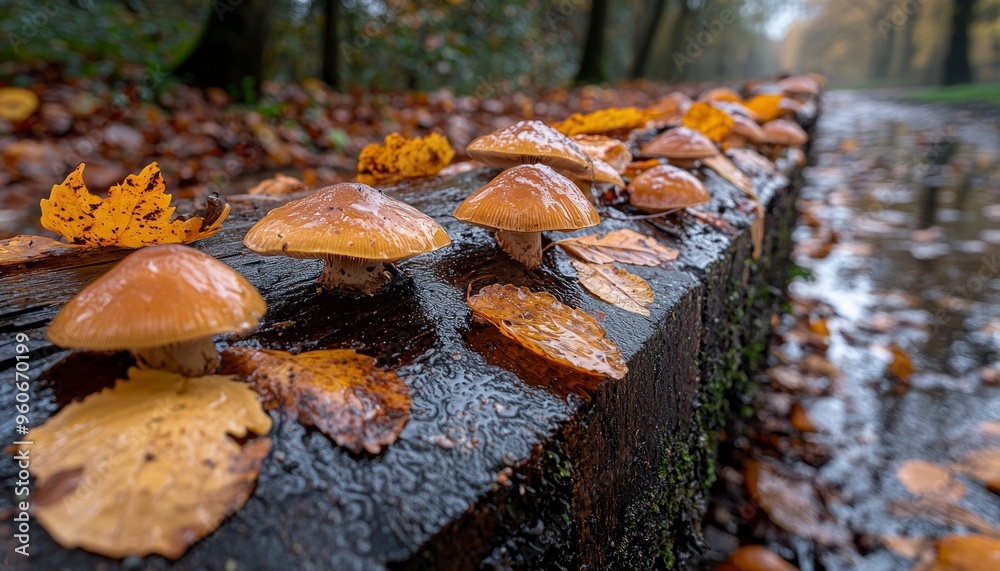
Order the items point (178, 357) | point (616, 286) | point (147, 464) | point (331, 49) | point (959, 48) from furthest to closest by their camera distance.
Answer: point (959, 48) → point (331, 49) → point (616, 286) → point (178, 357) → point (147, 464)

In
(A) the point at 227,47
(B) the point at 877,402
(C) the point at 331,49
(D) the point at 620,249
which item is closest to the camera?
(D) the point at 620,249

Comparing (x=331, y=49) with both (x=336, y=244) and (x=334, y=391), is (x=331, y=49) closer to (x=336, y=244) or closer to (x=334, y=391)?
(x=336, y=244)

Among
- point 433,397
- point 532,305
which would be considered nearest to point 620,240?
point 532,305

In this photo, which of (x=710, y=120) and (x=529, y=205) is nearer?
(x=529, y=205)

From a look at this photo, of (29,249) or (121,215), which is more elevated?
(121,215)

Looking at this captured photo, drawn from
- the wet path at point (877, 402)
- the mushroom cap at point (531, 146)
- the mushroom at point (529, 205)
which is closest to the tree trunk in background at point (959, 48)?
the wet path at point (877, 402)

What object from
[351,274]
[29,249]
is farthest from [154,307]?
[29,249]
